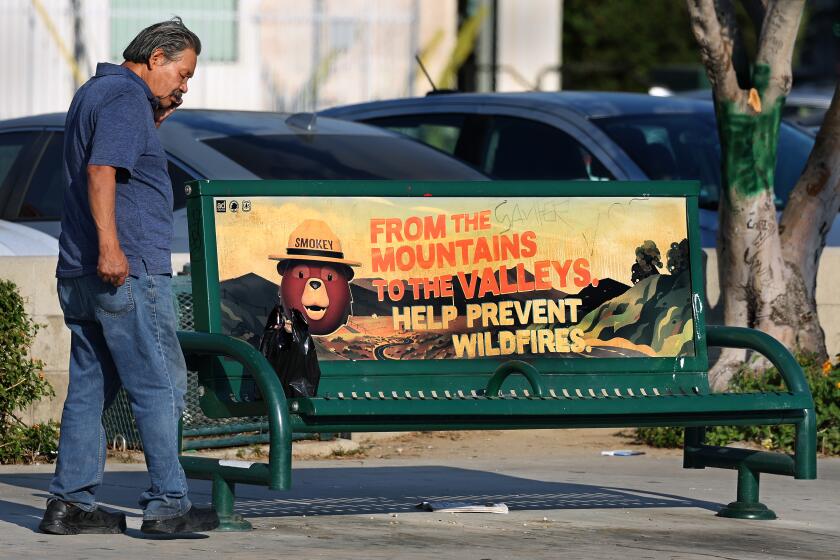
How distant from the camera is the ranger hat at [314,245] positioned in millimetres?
6578

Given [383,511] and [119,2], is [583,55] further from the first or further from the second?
[383,511]

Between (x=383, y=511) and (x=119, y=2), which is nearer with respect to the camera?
(x=383, y=511)

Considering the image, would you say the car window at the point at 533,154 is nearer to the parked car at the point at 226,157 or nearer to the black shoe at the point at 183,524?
the parked car at the point at 226,157

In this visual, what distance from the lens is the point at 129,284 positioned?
5.98 metres

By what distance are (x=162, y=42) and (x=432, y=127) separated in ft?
19.6

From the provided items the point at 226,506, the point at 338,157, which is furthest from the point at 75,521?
the point at 338,157

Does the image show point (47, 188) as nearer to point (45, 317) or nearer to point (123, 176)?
point (45, 317)

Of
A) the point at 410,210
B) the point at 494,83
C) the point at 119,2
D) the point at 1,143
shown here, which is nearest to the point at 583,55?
the point at 494,83

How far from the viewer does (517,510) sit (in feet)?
23.4

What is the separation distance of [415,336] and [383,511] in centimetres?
77

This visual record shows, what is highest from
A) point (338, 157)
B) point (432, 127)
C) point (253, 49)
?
point (253, 49)

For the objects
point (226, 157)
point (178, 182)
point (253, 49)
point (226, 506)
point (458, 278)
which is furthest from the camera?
point (253, 49)

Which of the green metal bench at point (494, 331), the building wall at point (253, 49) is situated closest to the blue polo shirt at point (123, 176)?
the green metal bench at point (494, 331)

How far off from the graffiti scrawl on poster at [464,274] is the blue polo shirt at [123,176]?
1.42 ft
